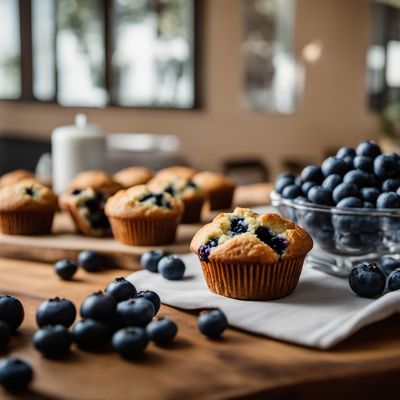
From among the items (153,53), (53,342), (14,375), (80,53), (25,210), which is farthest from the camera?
(80,53)

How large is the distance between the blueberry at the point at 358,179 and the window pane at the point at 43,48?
615 centimetres

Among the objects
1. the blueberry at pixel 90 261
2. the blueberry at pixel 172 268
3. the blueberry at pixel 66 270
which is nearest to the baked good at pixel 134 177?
the blueberry at pixel 90 261

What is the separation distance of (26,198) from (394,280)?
105cm

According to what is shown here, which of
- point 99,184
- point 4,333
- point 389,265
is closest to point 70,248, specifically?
point 99,184

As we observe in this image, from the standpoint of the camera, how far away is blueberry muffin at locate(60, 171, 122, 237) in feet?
5.80

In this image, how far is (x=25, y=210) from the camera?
176cm

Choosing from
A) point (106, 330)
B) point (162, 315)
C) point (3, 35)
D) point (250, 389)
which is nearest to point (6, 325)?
point (106, 330)

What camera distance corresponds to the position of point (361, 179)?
1299 mm

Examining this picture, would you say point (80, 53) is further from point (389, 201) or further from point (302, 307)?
point (302, 307)

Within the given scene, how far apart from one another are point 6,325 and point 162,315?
275mm

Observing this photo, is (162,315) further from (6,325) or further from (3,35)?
(3,35)

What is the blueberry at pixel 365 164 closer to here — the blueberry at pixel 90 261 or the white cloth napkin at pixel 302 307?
the white cloth napkin at pixel 302 307

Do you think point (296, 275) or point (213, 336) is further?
point (296, 275)

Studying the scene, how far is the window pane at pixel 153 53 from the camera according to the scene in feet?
21.5
